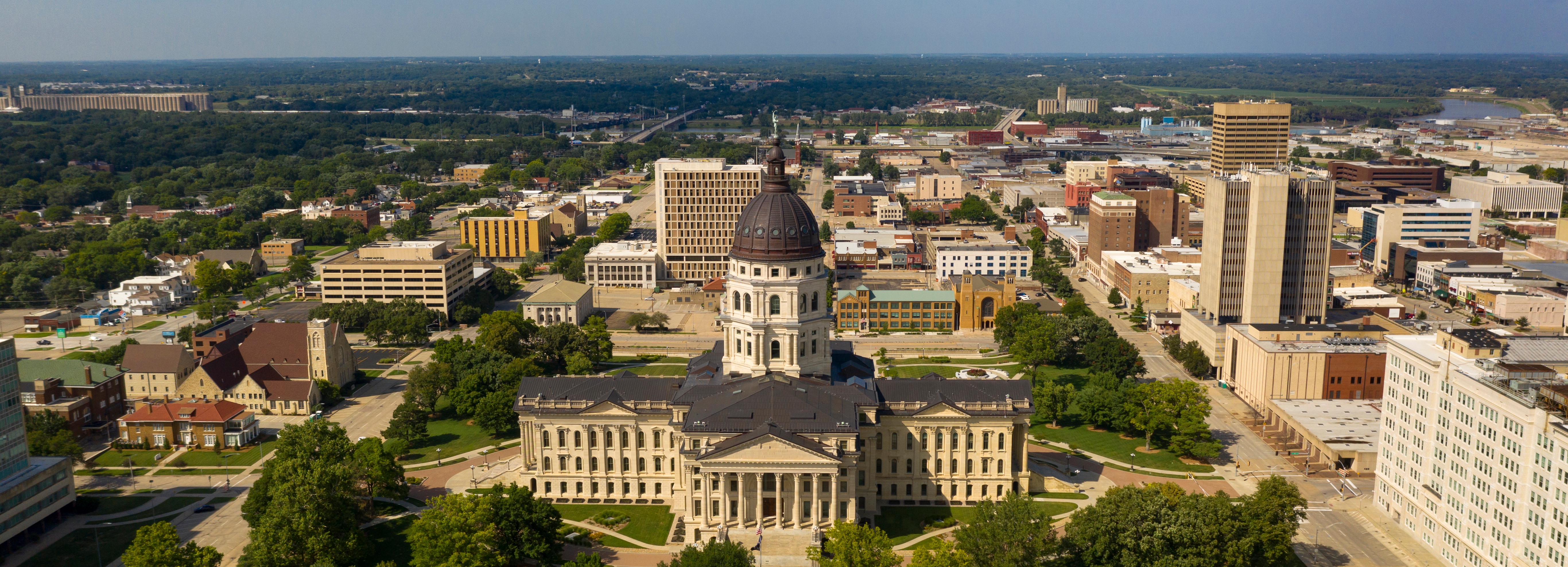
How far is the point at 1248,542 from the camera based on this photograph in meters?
71.7

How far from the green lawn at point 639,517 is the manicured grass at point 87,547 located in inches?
1247

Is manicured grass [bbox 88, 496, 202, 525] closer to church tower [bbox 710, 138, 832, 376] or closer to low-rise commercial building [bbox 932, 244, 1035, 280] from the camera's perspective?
church tower [bbox 710, 138, 832, 376]

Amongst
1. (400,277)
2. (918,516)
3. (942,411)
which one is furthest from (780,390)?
(400,277)

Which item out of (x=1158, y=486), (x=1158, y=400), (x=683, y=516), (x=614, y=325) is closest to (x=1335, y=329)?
(x=1158, y=400)

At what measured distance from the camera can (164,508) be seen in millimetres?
88438

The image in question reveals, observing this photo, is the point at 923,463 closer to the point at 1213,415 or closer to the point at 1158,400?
the point at 1158,400

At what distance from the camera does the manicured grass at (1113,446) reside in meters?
97.6

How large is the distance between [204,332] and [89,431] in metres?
17.5

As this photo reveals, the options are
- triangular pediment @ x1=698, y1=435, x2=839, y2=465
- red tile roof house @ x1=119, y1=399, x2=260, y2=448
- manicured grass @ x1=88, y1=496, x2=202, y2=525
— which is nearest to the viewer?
triangular pediment @ x1=698, y1=435, x2=839, y2=465

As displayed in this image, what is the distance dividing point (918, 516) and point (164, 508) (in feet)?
202

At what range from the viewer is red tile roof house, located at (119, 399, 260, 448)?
102938 millimetres

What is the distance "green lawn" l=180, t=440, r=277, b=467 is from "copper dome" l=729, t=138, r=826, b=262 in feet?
163

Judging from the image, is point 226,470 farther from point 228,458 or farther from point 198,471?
point 228,458

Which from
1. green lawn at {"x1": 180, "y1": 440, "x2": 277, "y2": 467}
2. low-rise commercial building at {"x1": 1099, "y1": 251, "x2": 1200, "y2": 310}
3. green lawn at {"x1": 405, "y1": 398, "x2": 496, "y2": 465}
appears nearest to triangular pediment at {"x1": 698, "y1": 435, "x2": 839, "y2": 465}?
green lawn at {"x1": 405, "y1": 398, "x2": 496, "y2": 465}
